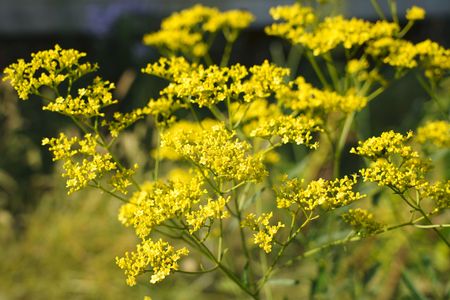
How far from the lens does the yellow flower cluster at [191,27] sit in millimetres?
2520

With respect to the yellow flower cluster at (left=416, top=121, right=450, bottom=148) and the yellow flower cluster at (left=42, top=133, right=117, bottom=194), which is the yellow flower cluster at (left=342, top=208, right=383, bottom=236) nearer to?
the yellow flower cluster at (left=416, top=121, right=450, bottom=148)

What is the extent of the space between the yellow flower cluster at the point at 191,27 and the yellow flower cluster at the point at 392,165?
97 cm

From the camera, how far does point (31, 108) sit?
5.61m

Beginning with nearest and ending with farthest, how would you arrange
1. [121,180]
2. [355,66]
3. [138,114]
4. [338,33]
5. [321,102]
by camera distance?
[121,180] < [138,114] < [321,102] < [338,33] < [355,66]

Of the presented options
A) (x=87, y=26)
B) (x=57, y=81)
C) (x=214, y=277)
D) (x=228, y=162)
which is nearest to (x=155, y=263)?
(x=228, y=162)

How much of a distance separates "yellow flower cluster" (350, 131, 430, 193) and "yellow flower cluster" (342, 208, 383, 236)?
124 mm

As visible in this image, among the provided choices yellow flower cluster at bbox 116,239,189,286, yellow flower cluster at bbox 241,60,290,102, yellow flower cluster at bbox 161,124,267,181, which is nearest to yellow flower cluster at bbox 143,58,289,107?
yellow flower cluster at bbox 241,60,290,102

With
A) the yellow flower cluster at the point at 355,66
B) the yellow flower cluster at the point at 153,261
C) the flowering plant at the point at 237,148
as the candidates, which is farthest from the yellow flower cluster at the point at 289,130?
the yellow flower cluster at the point at 355,66

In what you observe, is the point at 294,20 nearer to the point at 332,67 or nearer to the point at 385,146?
the point at 332,67

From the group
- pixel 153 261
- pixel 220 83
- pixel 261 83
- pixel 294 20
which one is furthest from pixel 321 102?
pixel 153 261

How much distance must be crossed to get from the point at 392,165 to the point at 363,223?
0.21 metres

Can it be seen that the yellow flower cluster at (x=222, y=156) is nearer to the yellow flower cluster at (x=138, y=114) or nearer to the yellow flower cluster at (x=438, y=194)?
the yellow flower cluster at (x=138, y=114)

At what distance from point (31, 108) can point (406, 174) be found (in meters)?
4.40

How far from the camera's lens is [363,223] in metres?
1.78
